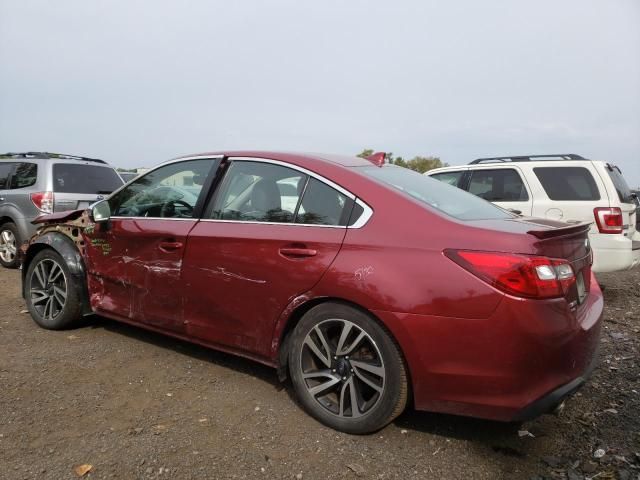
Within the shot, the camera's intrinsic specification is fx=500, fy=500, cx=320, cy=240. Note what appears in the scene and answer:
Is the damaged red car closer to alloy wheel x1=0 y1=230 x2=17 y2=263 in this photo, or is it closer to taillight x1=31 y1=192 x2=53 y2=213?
taillight x1=31 y1=192 x2=53 y2=213

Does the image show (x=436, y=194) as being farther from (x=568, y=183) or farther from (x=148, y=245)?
(x=568, y=183)

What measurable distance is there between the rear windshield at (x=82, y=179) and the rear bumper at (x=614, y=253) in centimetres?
702

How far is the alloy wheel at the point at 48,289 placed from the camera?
4340 mm

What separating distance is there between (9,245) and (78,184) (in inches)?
57.8

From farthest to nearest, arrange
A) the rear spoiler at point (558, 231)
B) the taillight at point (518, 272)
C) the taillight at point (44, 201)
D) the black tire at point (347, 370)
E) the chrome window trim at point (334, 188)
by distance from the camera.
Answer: the taillight at point (44, 201), the chrome window trim at point (334, 188), the black tire at point (347, 370), the rear spoiler at point (558, 231), the taillight at point (518, 272)

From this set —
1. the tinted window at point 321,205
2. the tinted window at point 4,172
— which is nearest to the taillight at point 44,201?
the tinted window at point 4,172

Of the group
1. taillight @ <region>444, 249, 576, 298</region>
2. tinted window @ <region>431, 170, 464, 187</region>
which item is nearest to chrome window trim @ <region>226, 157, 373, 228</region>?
taillight @ <region>444, 249, 576, 298</region>

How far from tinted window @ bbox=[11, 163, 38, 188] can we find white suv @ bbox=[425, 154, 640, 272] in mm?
6445

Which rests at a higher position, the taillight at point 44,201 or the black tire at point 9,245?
the taillight at point 44,201

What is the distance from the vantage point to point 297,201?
3.08m

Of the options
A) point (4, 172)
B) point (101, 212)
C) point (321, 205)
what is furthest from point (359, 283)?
point (4, 172)

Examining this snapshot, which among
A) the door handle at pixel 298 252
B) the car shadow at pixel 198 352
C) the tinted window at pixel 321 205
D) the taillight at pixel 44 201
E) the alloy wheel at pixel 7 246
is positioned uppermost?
the tinted window at pixel 321 205

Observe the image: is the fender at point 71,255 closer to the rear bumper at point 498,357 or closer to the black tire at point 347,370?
the black tire at point 347,370

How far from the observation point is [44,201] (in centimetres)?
726
